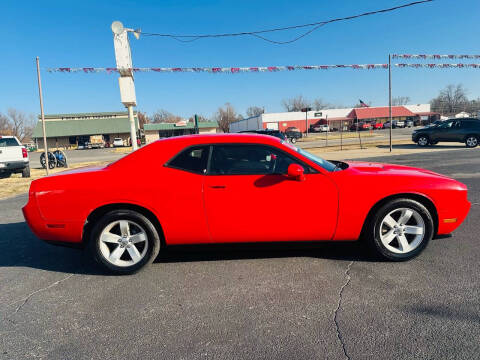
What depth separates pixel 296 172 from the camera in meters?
3.12

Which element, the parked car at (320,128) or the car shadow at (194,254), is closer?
the car shadow at (194,254)

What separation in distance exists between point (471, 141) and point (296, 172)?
1982 centimetres

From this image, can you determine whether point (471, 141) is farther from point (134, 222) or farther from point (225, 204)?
point (134, 222)

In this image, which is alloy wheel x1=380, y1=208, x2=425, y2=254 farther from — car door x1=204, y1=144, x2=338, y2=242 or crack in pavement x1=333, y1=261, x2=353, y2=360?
car door x1=204, y1=144, x2=338, y2=242

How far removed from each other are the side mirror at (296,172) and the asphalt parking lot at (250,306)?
826 millimetres

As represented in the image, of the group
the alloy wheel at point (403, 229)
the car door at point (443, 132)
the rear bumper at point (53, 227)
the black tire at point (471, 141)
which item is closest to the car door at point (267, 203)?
the alloy wheel at point (403, 229)

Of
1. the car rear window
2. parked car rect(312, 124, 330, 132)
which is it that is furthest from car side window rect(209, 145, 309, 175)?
parked car rect(312, 124, 330, 132)

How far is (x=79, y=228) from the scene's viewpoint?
Result: 3279mm

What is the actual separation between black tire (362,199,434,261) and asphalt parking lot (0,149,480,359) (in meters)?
0.12

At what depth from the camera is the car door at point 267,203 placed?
322 centimetres

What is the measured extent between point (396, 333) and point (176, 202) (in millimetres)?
2317

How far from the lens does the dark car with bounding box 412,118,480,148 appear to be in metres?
17.7

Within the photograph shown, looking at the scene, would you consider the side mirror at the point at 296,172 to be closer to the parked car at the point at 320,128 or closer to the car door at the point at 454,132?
the car door at the point at 454,132

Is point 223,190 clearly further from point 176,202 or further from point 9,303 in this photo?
point 9,303
